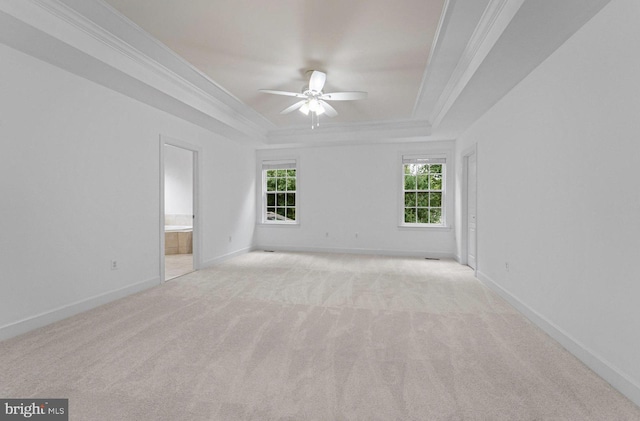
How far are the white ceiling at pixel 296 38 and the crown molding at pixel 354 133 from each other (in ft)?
5.59

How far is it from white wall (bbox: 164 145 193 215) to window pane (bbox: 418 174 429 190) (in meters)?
5.75

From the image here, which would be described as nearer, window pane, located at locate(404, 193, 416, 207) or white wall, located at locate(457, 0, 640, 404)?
→ white wall, located at locate(457, 0, 640, 404)

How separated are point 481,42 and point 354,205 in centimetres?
440

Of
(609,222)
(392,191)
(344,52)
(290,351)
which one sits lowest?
(290,351)

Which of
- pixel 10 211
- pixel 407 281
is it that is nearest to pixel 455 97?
pixel 407 281

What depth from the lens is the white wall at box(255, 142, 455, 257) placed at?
21.5 ft

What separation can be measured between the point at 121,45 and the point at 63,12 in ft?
1.77

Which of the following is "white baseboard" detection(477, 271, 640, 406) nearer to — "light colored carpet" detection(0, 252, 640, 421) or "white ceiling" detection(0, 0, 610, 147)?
"light colored carpet" detection(0, 252, 640, 421)

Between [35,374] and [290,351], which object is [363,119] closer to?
[290,351]

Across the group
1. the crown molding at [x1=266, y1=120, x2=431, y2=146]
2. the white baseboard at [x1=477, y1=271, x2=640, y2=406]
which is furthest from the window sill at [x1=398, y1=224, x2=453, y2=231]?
the white baseboard at [x1=477, y1=271, x2=640, y2=406]

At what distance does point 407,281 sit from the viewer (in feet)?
14.7

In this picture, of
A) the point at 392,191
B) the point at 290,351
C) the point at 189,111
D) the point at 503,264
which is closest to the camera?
the point at 290,351

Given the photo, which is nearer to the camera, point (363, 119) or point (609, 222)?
point (609, 222)

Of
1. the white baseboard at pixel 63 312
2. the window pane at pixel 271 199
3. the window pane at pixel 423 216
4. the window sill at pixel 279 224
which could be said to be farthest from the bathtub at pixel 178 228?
the window pane at pixel 423 216
